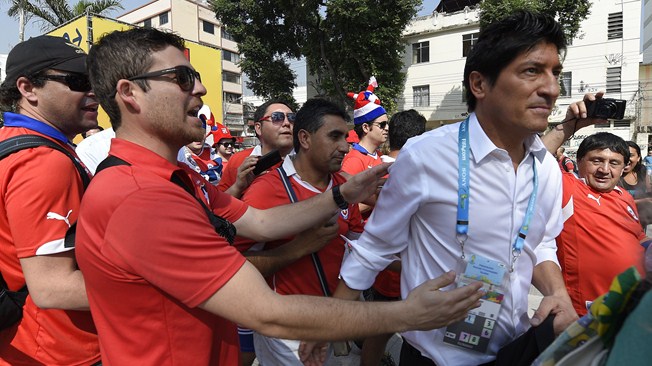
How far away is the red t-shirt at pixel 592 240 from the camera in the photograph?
286 cm

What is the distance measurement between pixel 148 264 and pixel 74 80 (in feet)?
4.05

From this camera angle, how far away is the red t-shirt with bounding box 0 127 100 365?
148 centimetres

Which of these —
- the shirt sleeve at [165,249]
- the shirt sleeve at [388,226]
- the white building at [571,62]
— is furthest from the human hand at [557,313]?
the white building at [571,62]

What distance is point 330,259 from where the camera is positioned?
8.29ft

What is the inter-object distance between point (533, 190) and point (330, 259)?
1.26 meters

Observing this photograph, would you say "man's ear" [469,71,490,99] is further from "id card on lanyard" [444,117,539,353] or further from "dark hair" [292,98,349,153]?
"dark hair" [292,98,349,153]

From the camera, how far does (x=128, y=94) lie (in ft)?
4.61

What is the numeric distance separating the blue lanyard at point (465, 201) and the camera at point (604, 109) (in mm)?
907

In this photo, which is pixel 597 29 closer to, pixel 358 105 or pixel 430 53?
pixel 430 53

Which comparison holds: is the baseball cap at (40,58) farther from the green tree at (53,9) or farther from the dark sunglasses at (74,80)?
the green tree at (53,9)

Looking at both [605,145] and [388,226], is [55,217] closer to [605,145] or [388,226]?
[388,226]

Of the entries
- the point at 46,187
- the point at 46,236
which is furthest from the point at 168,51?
the point at 46,236

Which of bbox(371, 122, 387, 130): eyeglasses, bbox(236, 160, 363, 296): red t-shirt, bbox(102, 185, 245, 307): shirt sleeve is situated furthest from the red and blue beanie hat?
bbox(102, 185, 245, 307): shirt sleeve

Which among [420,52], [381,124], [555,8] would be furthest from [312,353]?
[420,52]
